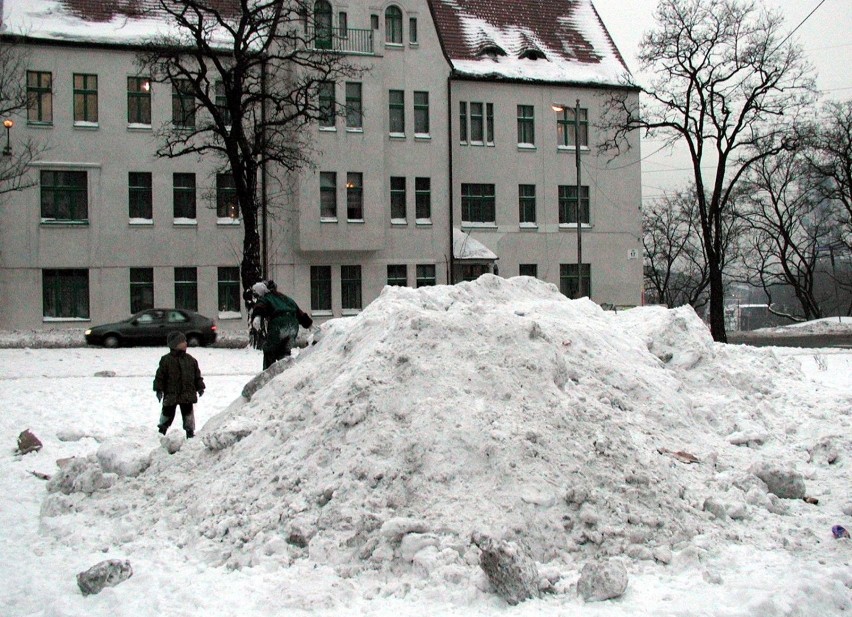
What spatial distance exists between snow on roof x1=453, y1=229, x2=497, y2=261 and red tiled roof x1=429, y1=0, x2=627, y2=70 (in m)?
8.51

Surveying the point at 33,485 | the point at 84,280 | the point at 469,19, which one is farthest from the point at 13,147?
the point at 33,485

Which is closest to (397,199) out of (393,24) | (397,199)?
(397,199)

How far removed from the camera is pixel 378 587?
5570 mm

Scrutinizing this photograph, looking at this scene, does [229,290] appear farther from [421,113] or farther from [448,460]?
[448,460]

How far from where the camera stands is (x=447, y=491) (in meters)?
6.32

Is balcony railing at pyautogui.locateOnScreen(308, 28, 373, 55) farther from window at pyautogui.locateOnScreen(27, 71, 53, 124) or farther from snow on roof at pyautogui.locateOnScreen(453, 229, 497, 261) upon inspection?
window at pyautogui.locateOnScreen(27, 71, 53, 124)

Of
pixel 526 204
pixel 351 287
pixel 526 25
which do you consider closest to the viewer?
pixel 351 287

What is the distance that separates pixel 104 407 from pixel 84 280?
70.7ft

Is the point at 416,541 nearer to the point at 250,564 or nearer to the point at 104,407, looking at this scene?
the point at 250,564

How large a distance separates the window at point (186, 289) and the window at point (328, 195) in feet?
18.7

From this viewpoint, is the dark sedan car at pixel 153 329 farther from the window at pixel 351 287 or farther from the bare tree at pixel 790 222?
the bare tree at pixel 790 222

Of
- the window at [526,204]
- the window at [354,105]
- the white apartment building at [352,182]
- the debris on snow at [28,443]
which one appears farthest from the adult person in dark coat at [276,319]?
the window at [526,204]

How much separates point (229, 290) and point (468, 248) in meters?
10.3

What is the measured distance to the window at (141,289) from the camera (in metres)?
33.7
